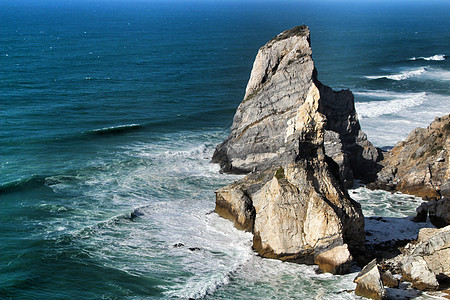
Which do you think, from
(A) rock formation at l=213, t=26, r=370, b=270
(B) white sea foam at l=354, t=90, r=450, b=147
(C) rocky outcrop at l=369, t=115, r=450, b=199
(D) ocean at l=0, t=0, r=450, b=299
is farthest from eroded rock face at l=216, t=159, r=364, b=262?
(B) white sea foam at l=354, t=90, r=450, b=147

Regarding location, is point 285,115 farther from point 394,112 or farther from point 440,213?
point 394,112

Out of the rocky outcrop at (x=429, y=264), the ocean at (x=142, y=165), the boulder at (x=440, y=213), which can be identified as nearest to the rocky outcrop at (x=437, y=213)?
the boulder at (x=440, y=213)

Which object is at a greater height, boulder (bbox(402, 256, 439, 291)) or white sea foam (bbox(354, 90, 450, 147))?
white sea foam (bbox(354, 90, 450, 147))

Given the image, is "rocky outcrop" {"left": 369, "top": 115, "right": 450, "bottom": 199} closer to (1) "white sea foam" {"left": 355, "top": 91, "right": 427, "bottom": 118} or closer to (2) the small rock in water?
(2) the small rock in water

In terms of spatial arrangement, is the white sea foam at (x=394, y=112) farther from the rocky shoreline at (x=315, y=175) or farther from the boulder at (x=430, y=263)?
the boulder at (x=430, y=263)

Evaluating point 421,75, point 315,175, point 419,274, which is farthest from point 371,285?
point 421,75

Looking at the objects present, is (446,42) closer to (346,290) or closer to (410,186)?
Answer: (410,186)
